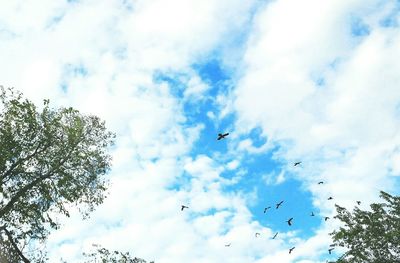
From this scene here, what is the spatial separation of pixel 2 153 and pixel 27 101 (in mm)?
3597

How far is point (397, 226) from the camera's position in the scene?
32.3 metres

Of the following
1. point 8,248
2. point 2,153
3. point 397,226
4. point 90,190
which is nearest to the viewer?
point 8,248

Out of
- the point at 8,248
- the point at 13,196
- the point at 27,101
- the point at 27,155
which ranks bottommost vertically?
the point at 8,248

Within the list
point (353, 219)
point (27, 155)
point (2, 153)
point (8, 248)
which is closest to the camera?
point (8, 248)

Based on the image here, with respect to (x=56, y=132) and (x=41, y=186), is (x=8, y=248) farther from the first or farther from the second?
(x=56, y=132)

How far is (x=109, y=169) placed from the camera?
1109 inches

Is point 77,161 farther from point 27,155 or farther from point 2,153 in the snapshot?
point 2,153

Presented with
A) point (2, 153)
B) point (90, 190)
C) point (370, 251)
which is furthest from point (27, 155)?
point (370, 251)

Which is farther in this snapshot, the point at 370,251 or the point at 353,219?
the point at 353,219

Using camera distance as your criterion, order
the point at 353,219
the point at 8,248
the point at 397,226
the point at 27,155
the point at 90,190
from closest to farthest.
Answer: the point at 8,248 < the point at 27,155 < the point at 90,190 < the point at 397,226 < the point at 353,219

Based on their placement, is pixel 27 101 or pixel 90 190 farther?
pixel 90 190

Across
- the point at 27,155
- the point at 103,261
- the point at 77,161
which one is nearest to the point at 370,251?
the point at 103,261

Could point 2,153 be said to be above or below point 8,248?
above

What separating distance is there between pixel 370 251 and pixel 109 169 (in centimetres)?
2071
